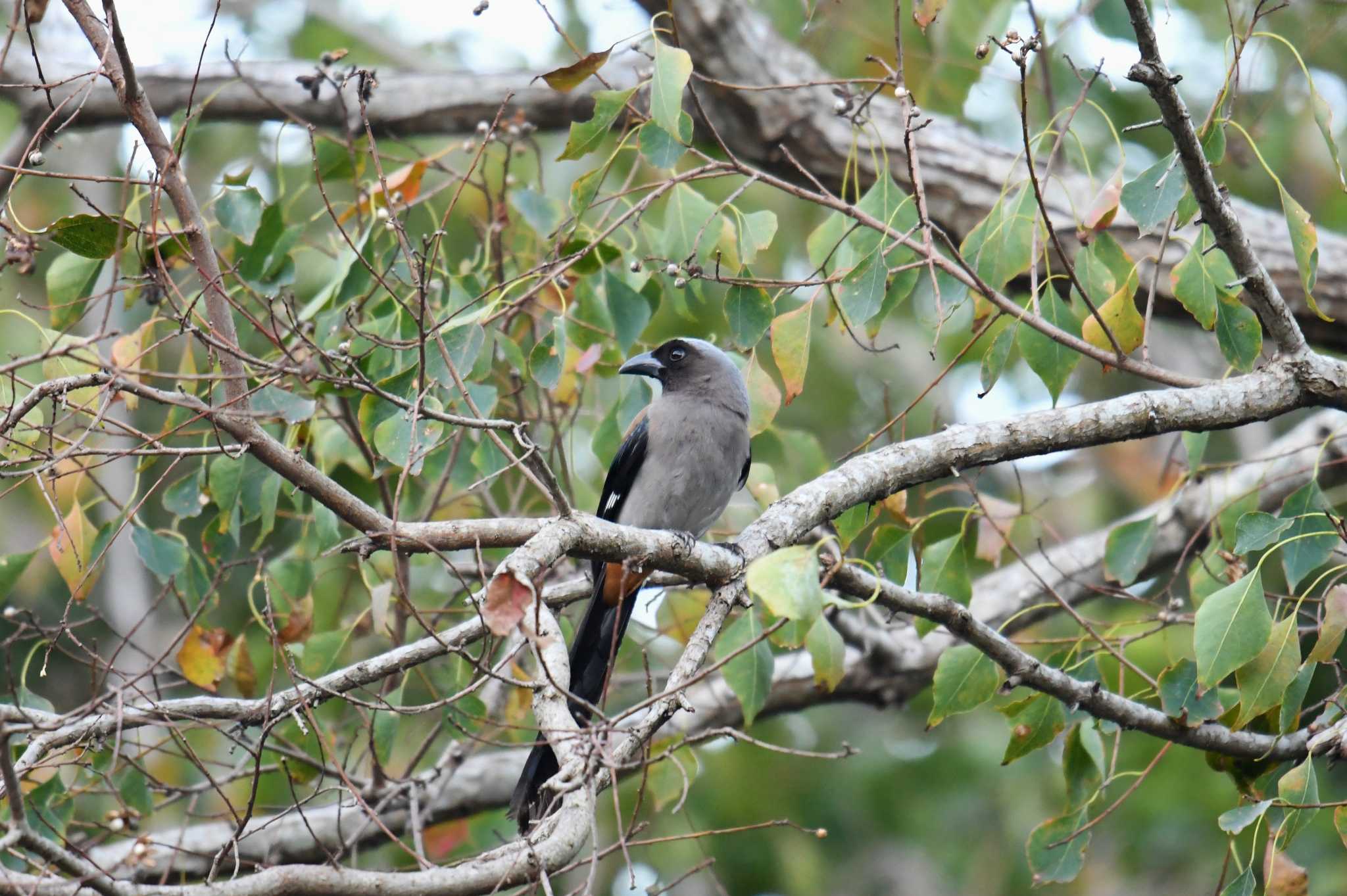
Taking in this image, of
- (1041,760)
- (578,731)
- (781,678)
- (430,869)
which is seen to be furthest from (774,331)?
(1041,760)

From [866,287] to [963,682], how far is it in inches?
50.4

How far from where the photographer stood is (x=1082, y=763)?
12.6ft

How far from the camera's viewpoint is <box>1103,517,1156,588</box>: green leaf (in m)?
4.14

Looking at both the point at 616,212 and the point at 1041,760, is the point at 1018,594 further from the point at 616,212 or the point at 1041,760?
the point at 1041,760

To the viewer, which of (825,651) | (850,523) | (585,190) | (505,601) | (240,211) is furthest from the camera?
(240,211)

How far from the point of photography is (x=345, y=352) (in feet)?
10.4

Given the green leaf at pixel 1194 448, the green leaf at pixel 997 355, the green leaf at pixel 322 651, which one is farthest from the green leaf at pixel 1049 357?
→ the green leaf at pixel 322 651

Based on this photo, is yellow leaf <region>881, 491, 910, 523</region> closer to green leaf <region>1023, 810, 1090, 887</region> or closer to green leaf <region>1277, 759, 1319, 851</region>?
green leaf <region>1023, 810, 1090, 887</region>

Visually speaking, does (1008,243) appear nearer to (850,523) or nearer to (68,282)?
(850,523)

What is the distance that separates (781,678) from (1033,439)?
237cm

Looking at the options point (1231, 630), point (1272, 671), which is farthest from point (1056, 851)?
point (1231, 630)

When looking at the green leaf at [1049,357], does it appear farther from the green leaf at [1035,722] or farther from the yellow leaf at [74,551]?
the yellow leaf at [74,551]

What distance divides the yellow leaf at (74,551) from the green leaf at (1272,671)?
315cm

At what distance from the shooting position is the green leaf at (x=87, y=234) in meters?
3.08
